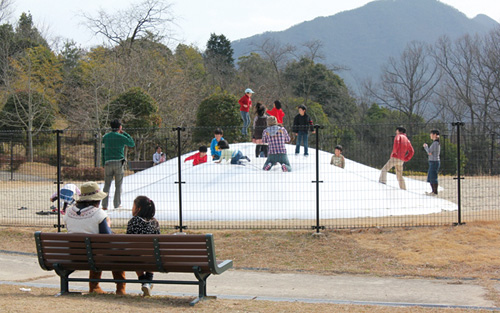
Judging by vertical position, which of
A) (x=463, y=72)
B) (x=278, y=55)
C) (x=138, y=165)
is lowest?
(x=138, y=165)

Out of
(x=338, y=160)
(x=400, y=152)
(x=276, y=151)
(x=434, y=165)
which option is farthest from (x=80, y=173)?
(x=434, y=165)

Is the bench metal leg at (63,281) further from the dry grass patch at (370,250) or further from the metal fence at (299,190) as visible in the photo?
the metal fence at (299,190)

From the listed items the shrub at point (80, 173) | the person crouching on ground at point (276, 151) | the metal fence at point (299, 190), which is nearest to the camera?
the metal fence at point (299, 190)

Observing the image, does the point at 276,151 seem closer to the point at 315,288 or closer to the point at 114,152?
the point at 114,152

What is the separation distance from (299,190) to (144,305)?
23.3ft

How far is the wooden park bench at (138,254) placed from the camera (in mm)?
6727

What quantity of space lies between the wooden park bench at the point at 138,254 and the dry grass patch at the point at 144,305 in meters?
0.26

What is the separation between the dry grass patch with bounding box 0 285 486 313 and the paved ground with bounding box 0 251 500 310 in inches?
17.6

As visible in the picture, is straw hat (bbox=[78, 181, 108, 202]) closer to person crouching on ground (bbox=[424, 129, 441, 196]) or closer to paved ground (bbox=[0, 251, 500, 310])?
paved ground (bbox=[0, 251, 500, 310])

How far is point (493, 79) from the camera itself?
41250 millimetres

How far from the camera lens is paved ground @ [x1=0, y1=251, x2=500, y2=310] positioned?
7.21 m

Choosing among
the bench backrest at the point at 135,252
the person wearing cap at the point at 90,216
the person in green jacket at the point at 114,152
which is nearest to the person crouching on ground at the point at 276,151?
the person in green jacket at the point at 114,152

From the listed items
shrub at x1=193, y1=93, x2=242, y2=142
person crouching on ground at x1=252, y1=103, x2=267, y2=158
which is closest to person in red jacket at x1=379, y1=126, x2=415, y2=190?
person crouching on ground at x1=252, y1=103, x2=267, y2=158

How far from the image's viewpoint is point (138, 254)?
270 inches
